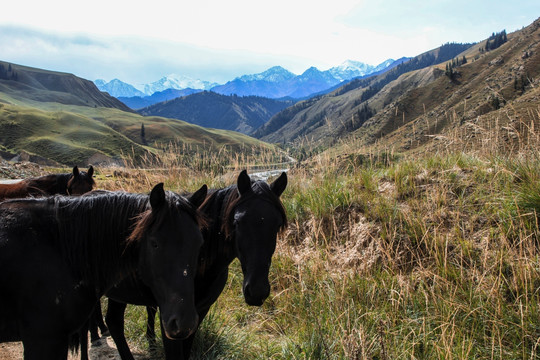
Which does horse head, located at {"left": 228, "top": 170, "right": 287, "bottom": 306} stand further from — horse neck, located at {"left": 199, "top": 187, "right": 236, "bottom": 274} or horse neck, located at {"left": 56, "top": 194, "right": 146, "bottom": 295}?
horse neck, located at {"left": 56, "top": 194, "right": 146, "bottom": 295}

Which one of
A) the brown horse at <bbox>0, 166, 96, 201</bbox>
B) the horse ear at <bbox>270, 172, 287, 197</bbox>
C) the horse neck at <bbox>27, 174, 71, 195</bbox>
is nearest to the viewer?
the horse ear at <bbox>270, 172, 287, 197</bbox>

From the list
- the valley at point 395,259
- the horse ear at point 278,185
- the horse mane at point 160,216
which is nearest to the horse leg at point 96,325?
the valley at point 395,259

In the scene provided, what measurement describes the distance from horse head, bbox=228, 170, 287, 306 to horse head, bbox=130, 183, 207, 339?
0.65 m

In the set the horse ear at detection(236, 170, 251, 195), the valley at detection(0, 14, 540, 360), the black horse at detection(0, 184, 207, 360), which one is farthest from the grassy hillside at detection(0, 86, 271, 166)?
the black horse at detection(0, 184, 207, 360)

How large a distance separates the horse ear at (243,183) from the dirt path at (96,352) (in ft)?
8.40

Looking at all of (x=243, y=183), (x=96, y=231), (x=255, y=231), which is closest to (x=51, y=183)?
(x=96, y=231)

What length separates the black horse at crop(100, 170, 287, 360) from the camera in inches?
124

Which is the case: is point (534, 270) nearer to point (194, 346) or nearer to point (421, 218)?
point (421, 218)

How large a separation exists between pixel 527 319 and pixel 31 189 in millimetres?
7506

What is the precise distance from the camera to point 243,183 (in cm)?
356

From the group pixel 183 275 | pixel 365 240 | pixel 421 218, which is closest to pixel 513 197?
pixel 421 218

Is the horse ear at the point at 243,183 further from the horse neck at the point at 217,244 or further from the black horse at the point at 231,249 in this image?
the horse neck at the point at 217,244

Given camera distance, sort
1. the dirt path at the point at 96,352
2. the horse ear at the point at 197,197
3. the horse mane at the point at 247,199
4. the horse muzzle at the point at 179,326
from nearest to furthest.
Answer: the horse muzzle at the point at 179,326
the horse ear at the point at 197,197
the horse mane at the point at 247,199
the dirt path at the point at 96,352

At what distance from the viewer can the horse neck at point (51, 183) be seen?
6.13 metres
